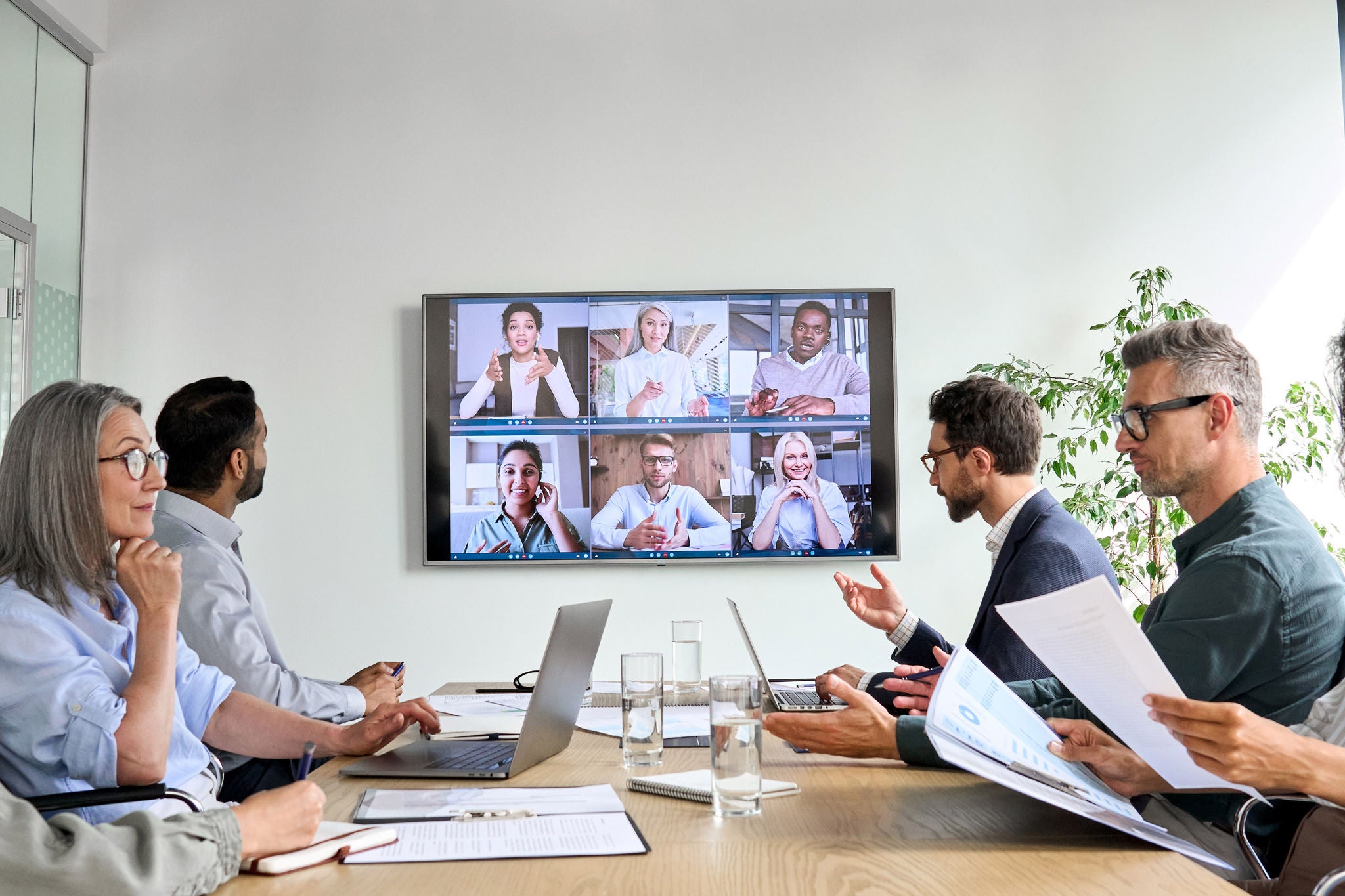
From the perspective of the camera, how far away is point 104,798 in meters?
1.28

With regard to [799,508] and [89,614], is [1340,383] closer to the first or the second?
[89,614]

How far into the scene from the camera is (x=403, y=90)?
406 cm

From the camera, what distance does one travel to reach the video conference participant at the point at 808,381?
3.92 metres

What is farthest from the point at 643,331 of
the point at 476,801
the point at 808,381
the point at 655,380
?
the point at 476,801

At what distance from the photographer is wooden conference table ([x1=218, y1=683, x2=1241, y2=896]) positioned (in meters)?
1.05

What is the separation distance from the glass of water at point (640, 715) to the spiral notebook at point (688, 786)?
0.12 meters

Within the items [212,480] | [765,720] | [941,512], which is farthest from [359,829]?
[941,512]

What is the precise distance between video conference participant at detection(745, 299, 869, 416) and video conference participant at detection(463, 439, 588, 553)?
767mm

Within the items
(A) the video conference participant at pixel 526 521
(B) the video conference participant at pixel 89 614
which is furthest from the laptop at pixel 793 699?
(A) the video conference participant at pixel 526 521

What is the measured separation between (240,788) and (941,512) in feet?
8.45

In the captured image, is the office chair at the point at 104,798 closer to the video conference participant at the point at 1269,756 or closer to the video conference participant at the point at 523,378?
the video conference participant at the point at 1269,756

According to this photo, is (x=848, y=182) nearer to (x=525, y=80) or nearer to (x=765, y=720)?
(x=525, y=80)

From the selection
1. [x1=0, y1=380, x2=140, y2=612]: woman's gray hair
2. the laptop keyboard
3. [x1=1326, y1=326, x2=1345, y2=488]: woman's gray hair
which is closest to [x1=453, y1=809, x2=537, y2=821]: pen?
the laptop keyboard

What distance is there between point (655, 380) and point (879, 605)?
1.45 m
